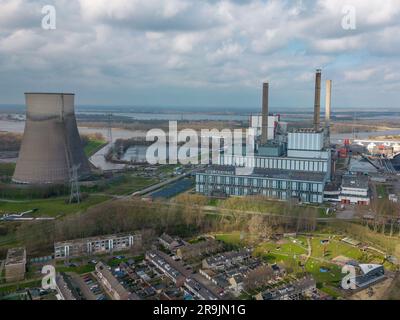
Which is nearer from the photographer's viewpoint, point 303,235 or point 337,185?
point 303,235

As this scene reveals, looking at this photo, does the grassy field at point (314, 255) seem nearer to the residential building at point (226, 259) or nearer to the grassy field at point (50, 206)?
the residential building at point (226, 259)

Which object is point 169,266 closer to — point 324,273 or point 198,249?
point 198,249

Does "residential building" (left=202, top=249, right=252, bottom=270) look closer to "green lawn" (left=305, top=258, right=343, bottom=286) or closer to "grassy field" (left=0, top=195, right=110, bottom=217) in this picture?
"green lawn" (left=305, top=258, right=343, bottom=286)

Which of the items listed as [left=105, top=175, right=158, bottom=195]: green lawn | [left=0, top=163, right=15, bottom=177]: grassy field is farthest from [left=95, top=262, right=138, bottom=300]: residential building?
[left=0, top=163, right=15, bottom=177]: grassy field

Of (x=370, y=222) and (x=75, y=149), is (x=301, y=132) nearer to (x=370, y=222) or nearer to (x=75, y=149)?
(x=370, y=222)
